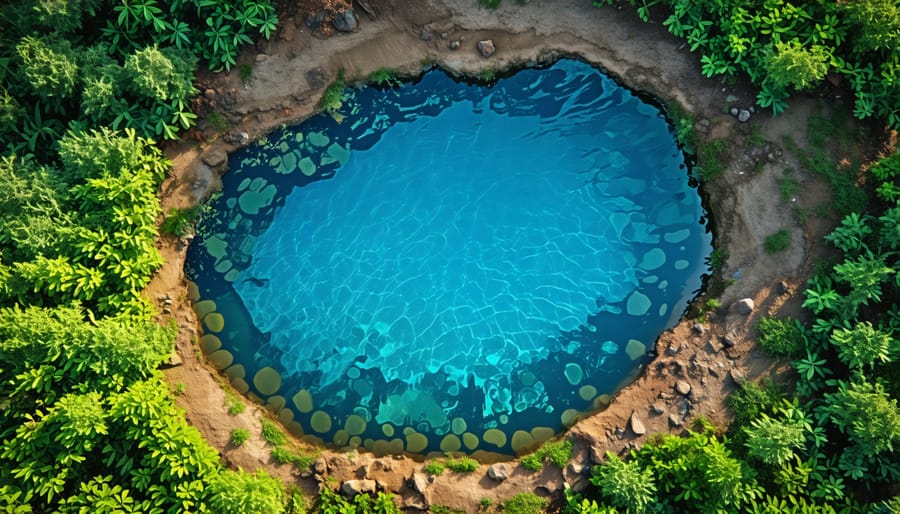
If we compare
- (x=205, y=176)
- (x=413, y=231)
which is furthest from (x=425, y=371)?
(x=205, y=176)

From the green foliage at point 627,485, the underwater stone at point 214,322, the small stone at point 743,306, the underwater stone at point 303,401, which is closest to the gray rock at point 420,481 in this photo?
the underwater stone at point 303,401

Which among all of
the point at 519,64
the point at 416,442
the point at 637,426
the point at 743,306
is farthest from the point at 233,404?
the point at 743,306

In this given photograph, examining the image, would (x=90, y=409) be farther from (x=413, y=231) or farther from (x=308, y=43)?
(x=308, y=43)

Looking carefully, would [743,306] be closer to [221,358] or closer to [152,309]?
[221,358]

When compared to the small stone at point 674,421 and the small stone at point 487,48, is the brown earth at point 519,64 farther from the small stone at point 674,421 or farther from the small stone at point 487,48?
the small stone at point 487,48

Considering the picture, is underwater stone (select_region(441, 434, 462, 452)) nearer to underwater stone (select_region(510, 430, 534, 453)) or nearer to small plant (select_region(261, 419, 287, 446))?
underwater stone (select_region(510, 430, 534, 453))

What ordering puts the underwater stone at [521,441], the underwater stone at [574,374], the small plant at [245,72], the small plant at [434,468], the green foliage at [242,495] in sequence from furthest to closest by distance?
the small plant at [245,72], the underwater stone at [574,374], the underwater stone at [521,441], the small plant at [434,468], the green foliage at [242,495]

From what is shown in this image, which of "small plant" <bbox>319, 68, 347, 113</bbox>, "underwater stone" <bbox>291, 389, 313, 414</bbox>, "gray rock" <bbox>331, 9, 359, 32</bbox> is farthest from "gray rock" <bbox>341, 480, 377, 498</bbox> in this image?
"gray rock" <bbox>331, 9, 359, 32</bbox>
